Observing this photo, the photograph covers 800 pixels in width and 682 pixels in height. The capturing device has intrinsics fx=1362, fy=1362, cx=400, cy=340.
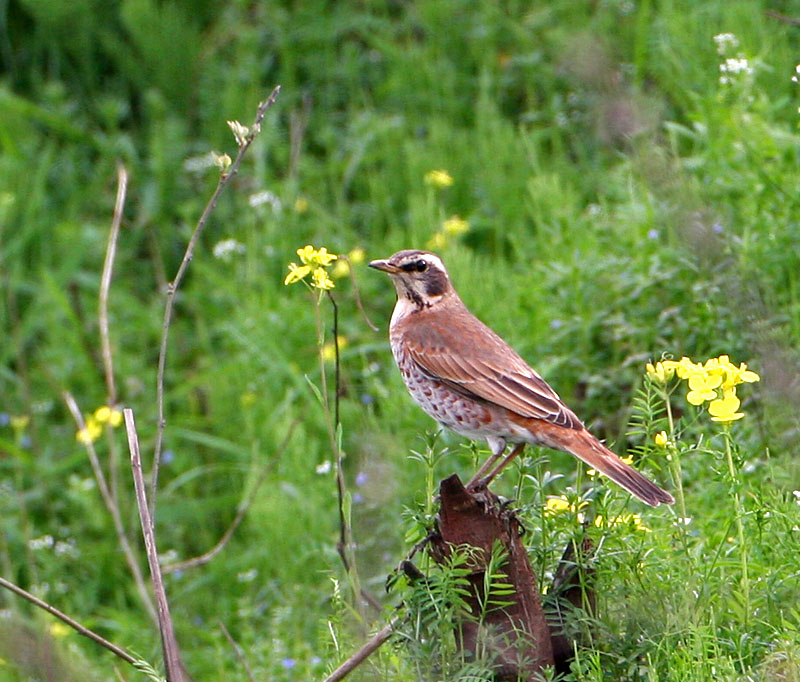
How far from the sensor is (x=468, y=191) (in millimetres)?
8258

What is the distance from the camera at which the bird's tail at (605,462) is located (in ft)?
13.0

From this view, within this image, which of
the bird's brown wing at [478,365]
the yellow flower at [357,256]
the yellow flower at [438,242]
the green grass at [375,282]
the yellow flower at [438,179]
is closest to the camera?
the green grass at [375,282]

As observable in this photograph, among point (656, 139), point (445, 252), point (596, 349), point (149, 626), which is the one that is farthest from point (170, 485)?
point (656, 139)

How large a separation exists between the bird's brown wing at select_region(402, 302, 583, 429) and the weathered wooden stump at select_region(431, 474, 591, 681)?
0.88 m

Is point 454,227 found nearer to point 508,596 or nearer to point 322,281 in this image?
point 322,281

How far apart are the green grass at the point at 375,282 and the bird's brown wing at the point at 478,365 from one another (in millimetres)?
363

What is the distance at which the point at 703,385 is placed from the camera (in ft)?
11.7

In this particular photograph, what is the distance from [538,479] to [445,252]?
10.5ft

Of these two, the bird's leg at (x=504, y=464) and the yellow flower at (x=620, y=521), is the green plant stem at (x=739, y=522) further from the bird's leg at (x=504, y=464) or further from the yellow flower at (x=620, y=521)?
the bird's leg at (x=504, y=464)

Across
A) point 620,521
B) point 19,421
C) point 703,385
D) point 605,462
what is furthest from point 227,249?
point 703,385

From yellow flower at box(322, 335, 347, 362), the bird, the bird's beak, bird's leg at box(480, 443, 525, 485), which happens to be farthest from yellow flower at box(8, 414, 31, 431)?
bird's leg at box(480, 443, 525, 485)

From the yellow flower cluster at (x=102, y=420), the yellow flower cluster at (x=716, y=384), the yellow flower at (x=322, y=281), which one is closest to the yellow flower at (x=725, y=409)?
the yellow flower cluster at (x=716, y=384)

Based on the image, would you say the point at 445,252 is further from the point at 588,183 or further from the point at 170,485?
the point at 170,485

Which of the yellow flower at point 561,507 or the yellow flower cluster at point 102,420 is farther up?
the yellow flower at point 561,507
